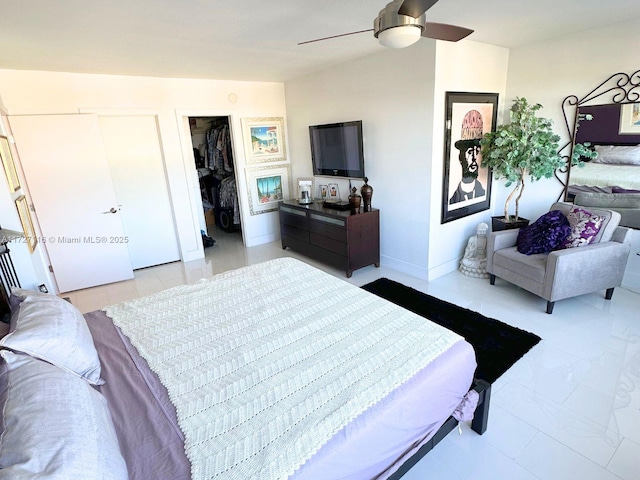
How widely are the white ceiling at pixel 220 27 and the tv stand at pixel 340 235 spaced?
1.69 m

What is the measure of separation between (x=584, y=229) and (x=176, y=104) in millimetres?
4609

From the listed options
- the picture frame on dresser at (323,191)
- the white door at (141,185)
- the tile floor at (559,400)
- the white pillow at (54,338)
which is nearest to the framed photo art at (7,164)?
the white door at (141,185)

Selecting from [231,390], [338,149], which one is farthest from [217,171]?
[231,390]

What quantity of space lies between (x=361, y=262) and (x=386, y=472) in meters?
2.72

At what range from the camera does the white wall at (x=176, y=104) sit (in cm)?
344

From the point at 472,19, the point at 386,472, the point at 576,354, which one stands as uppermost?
the point at 472,19

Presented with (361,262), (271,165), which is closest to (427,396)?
(361,262)

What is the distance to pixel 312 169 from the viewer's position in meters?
4.90

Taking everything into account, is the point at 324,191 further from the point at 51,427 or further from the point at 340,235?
the point at 51,427

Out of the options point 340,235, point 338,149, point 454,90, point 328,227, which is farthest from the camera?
point 338,149

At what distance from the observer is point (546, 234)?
308cm

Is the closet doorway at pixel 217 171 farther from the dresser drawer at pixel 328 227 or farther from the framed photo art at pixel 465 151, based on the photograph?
the framed photo art at pixel 465 151

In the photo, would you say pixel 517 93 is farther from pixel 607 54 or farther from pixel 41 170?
pixel 41 170

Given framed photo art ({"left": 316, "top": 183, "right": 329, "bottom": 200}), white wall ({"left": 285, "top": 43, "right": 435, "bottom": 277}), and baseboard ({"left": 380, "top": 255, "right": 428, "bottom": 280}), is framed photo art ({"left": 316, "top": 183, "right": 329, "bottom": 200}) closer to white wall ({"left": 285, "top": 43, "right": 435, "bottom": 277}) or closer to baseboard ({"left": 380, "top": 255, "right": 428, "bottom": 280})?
white wall ({"left": 285, "top": 43, "right": 435, "bottom": 277})
